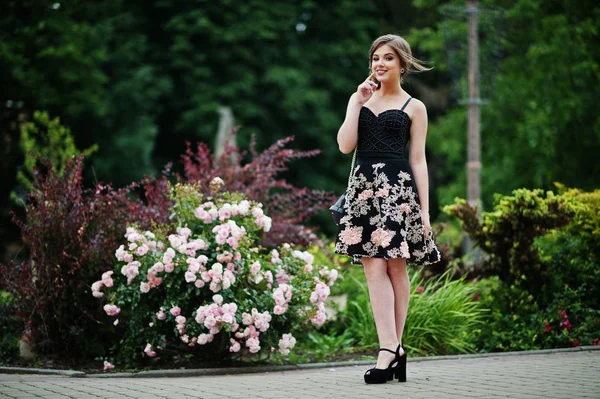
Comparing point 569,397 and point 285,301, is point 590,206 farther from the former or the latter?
point 569,397

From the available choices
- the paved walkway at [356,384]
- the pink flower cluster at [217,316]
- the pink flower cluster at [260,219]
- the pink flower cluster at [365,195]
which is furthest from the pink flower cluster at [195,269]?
the pink flower cluster at [365,195]

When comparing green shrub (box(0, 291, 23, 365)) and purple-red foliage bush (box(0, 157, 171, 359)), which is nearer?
purple-red foliage bush (box(0, 157, 171, 359))

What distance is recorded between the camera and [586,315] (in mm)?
8023

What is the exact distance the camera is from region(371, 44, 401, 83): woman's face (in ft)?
18.7

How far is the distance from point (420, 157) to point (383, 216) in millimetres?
454

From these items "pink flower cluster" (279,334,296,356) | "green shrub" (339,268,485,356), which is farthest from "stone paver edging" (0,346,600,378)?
"green shrub" (339,268,485,356)

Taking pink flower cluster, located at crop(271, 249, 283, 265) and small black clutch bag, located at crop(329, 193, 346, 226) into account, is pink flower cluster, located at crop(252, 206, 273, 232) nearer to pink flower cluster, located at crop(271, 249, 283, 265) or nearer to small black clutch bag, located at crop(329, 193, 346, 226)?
pink flower cluster, located at crop(271, 249, 283, 265)

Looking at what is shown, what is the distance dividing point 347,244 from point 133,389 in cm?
156

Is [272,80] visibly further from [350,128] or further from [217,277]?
[350,128]

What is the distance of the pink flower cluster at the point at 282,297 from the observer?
22.6ft

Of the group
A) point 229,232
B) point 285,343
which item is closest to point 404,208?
point 229,232

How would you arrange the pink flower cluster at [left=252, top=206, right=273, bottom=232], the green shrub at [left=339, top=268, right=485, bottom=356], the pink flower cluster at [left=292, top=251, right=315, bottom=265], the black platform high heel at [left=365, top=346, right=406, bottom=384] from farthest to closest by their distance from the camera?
the green shrub at [left=339, top=268, right=485, bottom=356] < the pink flower cluster at [left=292, top=251, right=315, bottom=265] < the pink flower cluster at [left=252, top=206, right=273, bottom=232] < the black platform high heel at [left=365, top=346, right=406, bottom=384]

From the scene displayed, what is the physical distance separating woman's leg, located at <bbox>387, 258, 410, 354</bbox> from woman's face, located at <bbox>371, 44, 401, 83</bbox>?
115 centimetres

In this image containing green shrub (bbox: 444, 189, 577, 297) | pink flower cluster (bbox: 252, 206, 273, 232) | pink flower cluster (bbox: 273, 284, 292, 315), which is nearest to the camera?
pink flower cluster (bbox: 273, 284, 292, 315)
